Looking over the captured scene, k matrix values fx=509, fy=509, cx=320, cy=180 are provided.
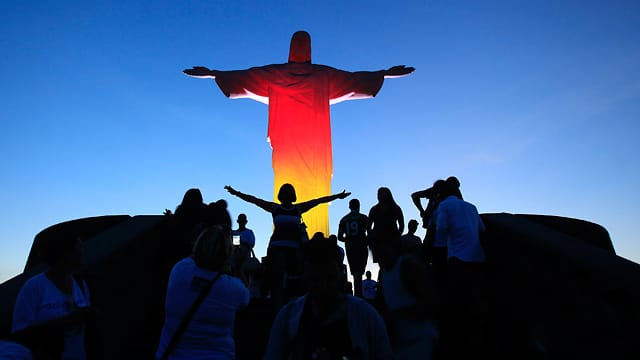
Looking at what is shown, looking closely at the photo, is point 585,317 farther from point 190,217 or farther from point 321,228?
point 321,228

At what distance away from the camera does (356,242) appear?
25.5 ft

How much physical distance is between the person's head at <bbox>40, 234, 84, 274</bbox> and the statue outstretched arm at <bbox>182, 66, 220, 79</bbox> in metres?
9.91

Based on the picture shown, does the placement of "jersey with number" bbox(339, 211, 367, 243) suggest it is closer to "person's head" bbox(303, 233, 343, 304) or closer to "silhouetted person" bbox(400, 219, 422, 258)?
"silhouetted person" bbox(400, 219, 422, 258)

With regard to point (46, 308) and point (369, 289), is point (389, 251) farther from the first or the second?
point (369, 289)

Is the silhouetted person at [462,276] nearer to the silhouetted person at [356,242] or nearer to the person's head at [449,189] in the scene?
the person's head at [449,189]

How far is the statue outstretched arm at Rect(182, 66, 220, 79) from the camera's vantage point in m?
12.8

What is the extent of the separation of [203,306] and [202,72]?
35.1 ft

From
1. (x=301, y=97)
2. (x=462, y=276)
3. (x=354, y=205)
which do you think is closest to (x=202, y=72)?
(x=301, y=97)

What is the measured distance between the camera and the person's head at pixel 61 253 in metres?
3.30

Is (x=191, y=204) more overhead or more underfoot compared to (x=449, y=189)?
more underfoot

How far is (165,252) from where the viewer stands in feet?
16.4

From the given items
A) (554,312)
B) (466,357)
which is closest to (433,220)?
(554,312)

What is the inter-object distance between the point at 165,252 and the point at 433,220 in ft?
11.0

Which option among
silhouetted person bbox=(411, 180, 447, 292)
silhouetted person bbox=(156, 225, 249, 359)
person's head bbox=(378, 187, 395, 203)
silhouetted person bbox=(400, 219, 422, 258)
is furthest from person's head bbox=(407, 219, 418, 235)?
silhouetted person bbox=(156, 225, 249, 359)
